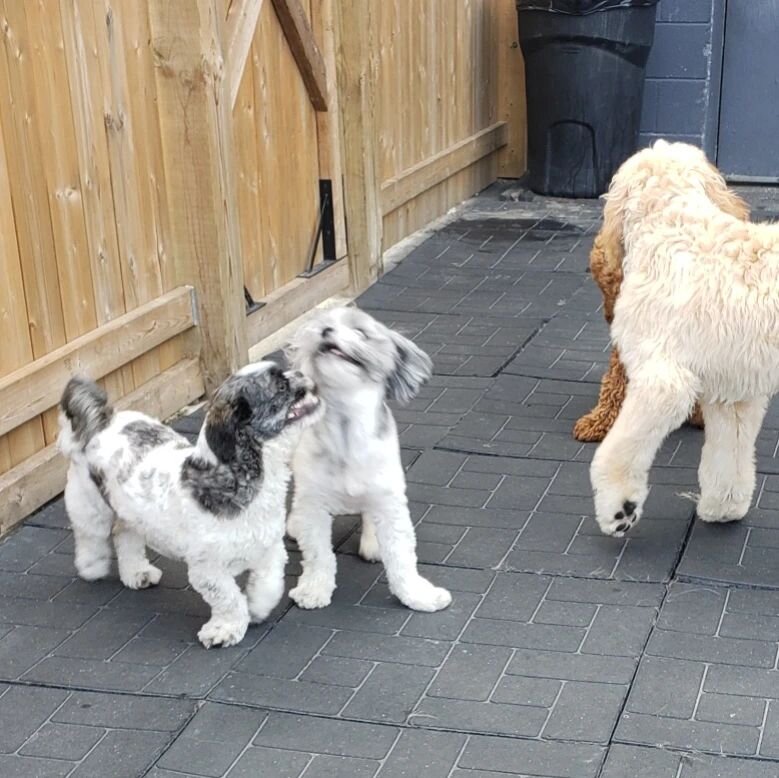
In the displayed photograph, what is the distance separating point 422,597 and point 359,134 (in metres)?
4.22

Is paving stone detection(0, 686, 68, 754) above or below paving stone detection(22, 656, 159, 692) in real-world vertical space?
above

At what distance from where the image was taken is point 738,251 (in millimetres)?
4215

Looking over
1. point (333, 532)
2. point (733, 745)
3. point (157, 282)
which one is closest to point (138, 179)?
point (157, 282)

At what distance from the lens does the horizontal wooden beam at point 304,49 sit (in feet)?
22.6

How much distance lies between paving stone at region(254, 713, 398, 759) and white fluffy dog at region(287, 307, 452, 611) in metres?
0.67

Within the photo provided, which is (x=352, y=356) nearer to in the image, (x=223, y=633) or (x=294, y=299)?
(x=223, y=633)

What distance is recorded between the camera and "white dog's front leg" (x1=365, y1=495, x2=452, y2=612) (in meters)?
4.05

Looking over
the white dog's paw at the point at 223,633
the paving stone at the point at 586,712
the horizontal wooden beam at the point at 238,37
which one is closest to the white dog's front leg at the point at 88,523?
the white dog's paw at the point at 223,633

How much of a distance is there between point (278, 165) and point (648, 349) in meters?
3.43

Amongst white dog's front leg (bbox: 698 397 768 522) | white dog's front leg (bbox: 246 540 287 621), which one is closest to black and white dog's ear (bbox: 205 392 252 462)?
white dog's front leg (bbox: 246 540 287 621)

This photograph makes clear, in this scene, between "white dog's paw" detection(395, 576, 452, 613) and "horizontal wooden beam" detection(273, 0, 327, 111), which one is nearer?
"white dog's paw" detection(395, 576, 452, 613)

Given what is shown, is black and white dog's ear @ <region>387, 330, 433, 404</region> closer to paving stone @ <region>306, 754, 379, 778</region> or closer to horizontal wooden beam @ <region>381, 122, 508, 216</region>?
paving stone @ <region>306, 754, 379, 778</region>

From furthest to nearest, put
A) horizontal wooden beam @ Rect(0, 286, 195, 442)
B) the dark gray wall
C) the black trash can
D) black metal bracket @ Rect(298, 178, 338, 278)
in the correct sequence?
1. the dark gray wall
2. the black trash can
3. black metal bracket @ Rect(298, 178, 338, 278)
4. horizontal wooden beam @ Rect(0, 286, 195, 442)

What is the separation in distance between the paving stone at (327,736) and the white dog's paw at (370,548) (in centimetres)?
101
